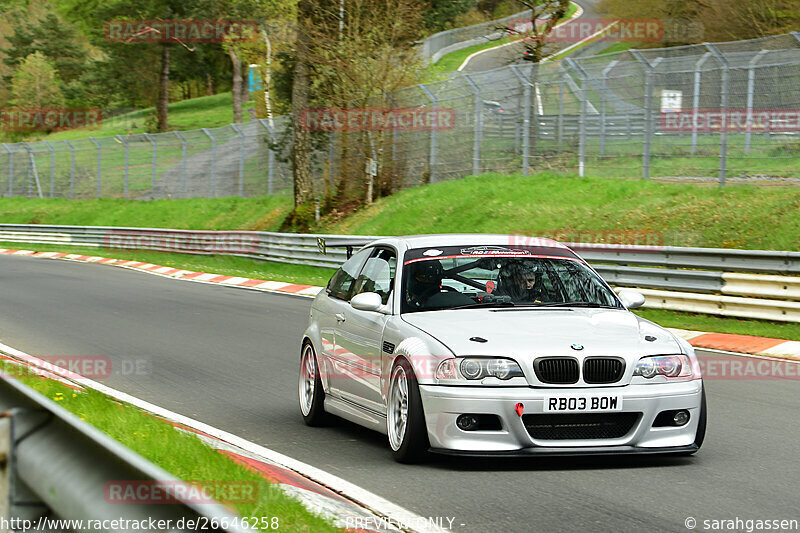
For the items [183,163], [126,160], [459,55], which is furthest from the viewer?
[459,55]

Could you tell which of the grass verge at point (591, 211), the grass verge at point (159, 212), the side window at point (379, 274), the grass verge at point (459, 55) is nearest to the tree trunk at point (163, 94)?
the grass verge at point (459, 55)

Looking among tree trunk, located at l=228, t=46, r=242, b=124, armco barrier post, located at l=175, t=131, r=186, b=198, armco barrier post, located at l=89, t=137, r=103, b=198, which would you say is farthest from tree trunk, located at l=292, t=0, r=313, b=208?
tree trunk, located at l=228, t=46, r=242, b=124

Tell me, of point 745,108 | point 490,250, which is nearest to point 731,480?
point 490,250

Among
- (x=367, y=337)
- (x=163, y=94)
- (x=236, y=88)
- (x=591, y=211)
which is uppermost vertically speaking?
(x=236, y=88)

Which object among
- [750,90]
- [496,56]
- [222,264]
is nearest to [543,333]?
[750,90]

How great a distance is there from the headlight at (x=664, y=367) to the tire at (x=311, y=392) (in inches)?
111

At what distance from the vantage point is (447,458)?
23.2 feet

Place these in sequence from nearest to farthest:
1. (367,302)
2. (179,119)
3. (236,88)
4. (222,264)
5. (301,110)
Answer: (367,302) → (222,264) → (301,110) → (236,88) → (179,119)

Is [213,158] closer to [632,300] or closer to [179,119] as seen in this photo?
[632,300]

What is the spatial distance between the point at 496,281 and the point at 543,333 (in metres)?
1.16

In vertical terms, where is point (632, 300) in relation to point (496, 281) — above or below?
below

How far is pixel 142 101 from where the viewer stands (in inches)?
4070

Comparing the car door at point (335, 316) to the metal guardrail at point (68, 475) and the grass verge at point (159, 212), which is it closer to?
the metal guardrail at point (68, 475)

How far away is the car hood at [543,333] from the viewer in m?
6.50
